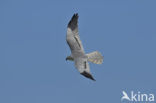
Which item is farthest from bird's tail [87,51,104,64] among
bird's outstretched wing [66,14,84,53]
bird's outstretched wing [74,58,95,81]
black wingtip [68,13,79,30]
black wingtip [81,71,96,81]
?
black wingtip [81,71,96,81]

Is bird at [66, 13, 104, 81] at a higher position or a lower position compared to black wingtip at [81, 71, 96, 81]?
higher

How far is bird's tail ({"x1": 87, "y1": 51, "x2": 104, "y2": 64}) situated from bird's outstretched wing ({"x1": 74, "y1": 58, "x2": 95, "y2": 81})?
60 centimetres

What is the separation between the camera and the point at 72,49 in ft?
48.8

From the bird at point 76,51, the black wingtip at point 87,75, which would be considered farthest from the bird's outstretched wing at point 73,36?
the black wingtip at point 87,75

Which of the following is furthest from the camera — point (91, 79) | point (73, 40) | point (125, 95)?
point (125, 95)

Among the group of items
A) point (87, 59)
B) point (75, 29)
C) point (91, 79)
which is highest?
point (75, 29)

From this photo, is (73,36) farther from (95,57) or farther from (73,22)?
(95,57)

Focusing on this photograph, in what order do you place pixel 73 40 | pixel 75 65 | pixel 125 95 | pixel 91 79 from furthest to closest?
pixel 125 95
pixel 73 40
pixel 75 65
pixel 91 79

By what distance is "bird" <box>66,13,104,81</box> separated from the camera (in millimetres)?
14266

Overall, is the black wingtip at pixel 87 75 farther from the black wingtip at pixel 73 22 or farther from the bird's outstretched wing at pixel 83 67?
the black wingtip at pixel 73 22

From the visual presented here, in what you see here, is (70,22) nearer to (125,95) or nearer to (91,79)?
(91,79)

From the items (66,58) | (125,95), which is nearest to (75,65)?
(66,58)

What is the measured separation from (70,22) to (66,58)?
111 cm

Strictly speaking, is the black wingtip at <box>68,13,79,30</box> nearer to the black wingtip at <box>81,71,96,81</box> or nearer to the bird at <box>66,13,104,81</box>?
the bird at <box>66,13,104,81</box>
